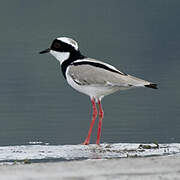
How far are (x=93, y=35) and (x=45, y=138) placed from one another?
30.3 meters

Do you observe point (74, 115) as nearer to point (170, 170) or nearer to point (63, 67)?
point (63, 67)

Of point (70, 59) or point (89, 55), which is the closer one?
point (70, 59)

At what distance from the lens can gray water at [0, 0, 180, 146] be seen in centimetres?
1507

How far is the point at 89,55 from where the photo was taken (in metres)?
32.9

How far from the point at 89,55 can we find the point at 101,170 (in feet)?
76.2

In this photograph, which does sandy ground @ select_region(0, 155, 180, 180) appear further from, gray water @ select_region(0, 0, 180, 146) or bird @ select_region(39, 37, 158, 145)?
gray water @ select_region(0, 0, 180, 146)

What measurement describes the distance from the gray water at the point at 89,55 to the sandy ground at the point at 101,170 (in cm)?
352

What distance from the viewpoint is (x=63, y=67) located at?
1359cm

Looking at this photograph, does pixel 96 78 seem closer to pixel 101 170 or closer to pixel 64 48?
pixel 64 48

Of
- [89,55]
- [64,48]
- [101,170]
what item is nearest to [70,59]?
[64,48]

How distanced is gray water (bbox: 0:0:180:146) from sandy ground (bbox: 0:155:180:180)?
3.52 metres

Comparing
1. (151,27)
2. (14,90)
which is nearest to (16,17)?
(151,27)

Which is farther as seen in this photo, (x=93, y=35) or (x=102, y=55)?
(x=93, y=35)

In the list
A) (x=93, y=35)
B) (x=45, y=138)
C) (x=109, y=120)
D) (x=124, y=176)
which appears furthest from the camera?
(x=93, y=35)
